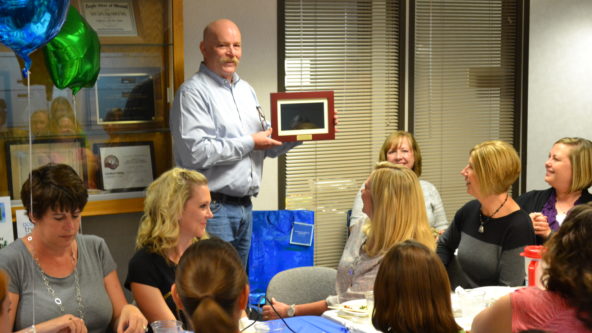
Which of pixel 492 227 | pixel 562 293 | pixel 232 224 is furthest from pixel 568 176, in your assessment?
pixel 562 293

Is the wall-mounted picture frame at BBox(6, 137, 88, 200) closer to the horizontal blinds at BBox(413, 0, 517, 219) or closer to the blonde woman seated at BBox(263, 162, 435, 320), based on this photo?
the blonde woman seated at BBox(263, 162, 435, 320)

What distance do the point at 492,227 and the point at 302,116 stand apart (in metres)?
1.23

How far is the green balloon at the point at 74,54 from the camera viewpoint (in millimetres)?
3678

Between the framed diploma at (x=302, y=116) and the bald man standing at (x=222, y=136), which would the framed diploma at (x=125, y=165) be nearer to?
the bald man standing at (x=222, y=136)

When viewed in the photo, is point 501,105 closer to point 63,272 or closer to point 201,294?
point 63,272

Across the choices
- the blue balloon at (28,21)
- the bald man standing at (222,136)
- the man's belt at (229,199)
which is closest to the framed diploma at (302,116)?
the bald man standing at (222,136)

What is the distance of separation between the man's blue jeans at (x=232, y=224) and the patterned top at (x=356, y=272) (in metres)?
0.89

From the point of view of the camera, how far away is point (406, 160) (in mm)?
5031

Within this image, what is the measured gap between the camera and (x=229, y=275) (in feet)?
6.74

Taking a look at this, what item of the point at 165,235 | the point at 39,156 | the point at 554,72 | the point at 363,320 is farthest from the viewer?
the point at 554,72

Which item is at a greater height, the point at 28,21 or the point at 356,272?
the point at 28,21

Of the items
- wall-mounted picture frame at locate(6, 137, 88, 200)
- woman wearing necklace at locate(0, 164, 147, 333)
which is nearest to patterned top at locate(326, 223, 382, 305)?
woman wearing necklace at locate(0, 164, 147, 333)

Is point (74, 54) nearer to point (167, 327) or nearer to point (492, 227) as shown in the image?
point (167, 327)

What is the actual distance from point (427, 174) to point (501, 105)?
0.85 m
